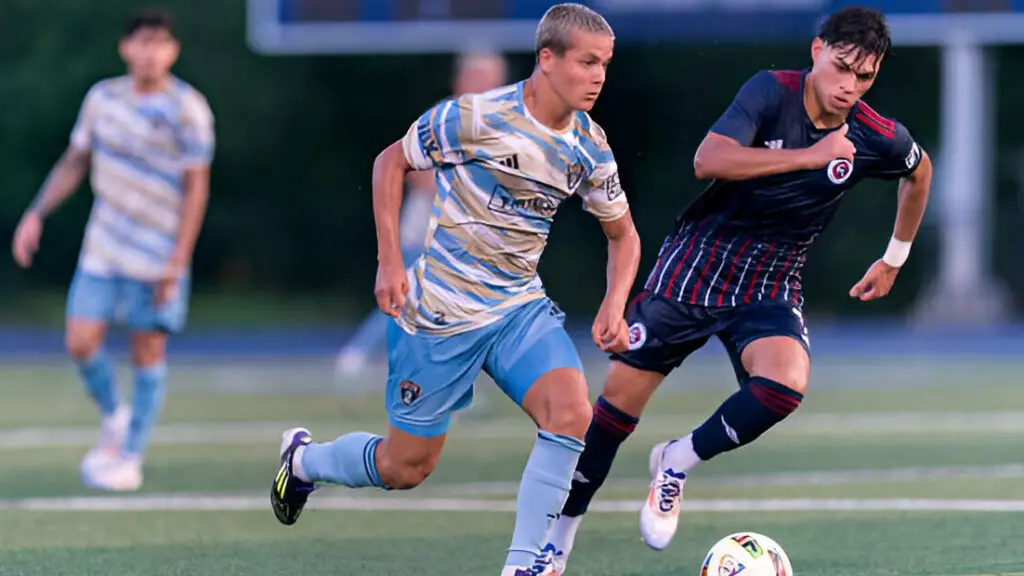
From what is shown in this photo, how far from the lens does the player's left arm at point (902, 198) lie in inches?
269

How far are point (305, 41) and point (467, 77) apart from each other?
7.85 meters

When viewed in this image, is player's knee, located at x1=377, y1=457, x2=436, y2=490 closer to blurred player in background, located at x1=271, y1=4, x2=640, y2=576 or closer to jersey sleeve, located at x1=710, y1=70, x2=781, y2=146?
blurred player in background, located at x1=271, y1=4, x2=640, y2=576

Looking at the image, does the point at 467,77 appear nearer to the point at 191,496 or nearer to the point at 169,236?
the point at 169,236

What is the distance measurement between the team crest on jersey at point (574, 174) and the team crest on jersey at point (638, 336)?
0.98m

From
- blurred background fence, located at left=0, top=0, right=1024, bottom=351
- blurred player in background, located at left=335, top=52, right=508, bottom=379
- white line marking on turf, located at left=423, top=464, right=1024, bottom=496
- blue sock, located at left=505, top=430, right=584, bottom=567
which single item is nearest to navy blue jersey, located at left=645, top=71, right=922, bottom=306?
blue sock, located at left=505, top=430, right=584, bottom=567

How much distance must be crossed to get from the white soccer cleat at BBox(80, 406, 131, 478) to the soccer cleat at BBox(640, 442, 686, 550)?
3.80m

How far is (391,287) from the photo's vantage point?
5.91m

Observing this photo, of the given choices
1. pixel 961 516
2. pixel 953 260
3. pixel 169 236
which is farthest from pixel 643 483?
pixel 953 260

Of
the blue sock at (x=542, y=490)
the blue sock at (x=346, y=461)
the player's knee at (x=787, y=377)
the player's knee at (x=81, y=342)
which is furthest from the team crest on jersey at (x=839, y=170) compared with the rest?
the player's knee at (x=81, y=342)

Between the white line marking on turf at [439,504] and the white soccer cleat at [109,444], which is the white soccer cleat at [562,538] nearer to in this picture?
the white line marking on turf at [439,504]

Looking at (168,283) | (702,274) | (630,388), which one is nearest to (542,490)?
(630,388)

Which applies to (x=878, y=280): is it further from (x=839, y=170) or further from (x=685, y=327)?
(x=685, y=327)

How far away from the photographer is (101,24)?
31.6m

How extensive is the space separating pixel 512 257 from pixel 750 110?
Result: 1084 millimetres
